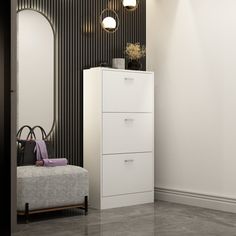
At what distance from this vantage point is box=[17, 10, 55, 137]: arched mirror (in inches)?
157

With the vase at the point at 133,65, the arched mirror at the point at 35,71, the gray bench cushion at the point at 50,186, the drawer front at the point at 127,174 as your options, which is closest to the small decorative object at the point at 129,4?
the vase at the point at 133,65

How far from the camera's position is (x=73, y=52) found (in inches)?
170

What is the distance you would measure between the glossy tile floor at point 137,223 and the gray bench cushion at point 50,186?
16 centimetres

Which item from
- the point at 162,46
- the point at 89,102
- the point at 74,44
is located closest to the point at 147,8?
the point at 162,46

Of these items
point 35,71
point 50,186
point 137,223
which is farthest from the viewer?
point 35,71

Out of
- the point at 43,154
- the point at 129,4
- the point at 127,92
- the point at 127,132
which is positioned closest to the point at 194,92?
the point at 127,92

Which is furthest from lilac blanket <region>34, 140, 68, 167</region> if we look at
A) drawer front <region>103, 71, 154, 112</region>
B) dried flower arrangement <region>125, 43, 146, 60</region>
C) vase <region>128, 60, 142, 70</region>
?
dried flower arrangement <region>125, 43, 146, 60</region>

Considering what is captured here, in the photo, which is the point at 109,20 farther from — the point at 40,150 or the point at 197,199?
the point at 197,199

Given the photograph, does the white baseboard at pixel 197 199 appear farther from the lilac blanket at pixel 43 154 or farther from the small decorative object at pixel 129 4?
the small decorative object at pixel 129 4

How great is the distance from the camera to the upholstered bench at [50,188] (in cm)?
349

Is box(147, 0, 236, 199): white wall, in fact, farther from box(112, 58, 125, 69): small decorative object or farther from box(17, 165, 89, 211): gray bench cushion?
box(17, 165, 89, 211): gray bench cushion

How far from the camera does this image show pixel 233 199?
3.97 m

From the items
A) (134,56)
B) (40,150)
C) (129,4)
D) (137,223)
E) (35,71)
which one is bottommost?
(137,223)

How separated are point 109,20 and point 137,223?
2.29m
